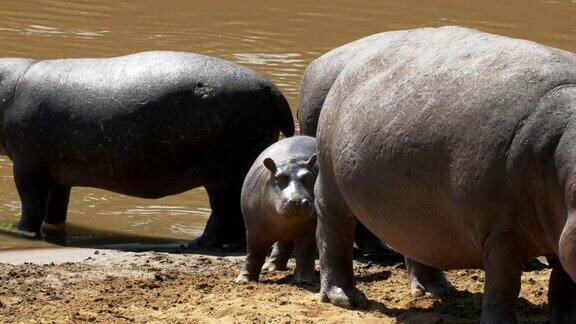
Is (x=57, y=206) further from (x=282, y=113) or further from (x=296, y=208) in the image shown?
(x=296, y=208)

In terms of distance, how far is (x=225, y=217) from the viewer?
988 centimetres

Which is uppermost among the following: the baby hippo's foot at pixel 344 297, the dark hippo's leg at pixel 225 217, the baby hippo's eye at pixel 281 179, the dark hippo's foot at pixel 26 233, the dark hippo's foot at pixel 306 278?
the baby hippo's eye at pixel 281 179

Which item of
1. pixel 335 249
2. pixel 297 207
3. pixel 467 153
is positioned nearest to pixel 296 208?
pixel 297 207

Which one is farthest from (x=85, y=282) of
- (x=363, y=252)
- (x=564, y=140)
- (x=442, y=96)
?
(x=564, y=140)

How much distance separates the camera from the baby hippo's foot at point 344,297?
24.0ft

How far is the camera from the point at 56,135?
33.6 ft

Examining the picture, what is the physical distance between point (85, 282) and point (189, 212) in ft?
9.95

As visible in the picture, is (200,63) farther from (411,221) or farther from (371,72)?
(411,221)

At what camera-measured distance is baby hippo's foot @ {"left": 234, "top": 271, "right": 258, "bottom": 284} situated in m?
8.20

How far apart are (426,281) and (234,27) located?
10.9 meters

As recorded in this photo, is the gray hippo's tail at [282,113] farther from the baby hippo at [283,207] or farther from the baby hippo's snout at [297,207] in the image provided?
the baby hippo's snout at [297,207]

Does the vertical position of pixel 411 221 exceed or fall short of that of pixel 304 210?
it exceeds it

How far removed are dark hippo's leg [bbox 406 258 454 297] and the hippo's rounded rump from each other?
3.47 feet

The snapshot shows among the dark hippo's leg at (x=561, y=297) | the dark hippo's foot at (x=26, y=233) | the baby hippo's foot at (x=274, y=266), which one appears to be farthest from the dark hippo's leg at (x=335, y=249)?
the dark hippo's foot at (x=26, y=233)
